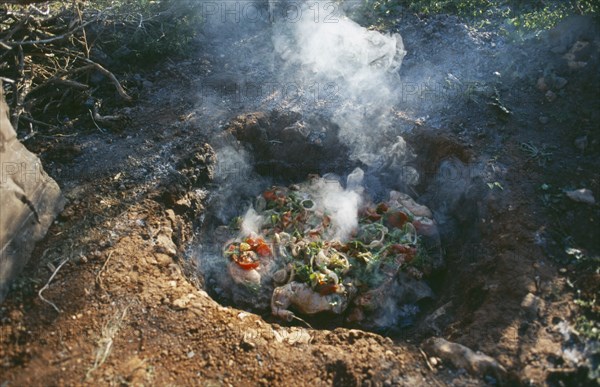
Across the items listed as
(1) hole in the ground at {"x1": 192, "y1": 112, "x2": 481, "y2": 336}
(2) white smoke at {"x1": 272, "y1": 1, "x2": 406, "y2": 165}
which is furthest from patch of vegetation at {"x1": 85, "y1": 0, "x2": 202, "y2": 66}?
(1) hole in the ground at {"x1": 192, "y1": 112, "x2": 481, "y2": 336}

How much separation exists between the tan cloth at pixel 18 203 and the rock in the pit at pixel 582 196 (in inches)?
196

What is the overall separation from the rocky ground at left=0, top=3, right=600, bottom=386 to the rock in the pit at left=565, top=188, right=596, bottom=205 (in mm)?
33

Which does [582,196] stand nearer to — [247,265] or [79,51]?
[247,265]

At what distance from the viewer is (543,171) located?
4.49 metres

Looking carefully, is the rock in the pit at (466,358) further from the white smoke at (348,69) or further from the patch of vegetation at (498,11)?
the patch of vegetation at (498,11)

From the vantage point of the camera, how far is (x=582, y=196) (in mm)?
4129

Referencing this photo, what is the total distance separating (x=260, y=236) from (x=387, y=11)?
4.44 m

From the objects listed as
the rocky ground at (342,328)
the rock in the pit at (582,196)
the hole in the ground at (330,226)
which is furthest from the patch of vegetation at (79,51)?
the rock in the pit at (582,196)

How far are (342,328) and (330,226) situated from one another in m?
1.29

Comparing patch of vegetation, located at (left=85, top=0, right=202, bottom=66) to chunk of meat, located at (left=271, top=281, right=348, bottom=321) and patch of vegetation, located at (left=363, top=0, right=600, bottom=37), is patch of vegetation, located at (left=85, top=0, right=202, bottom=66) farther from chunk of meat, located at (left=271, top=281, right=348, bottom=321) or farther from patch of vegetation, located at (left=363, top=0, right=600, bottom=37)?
chunk of meat, located at (left=271, top=281, right=348, bottom=321)

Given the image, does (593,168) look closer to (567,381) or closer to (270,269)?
(567,381)

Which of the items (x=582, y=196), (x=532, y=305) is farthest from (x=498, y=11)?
(x=532, y=305)

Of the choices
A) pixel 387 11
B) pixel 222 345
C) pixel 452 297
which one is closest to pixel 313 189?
pixel 452 297

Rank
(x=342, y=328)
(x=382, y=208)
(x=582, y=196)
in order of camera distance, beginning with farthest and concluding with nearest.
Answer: (x=382, y=208) → (x=582, y=196) → (x=342, y=328)
